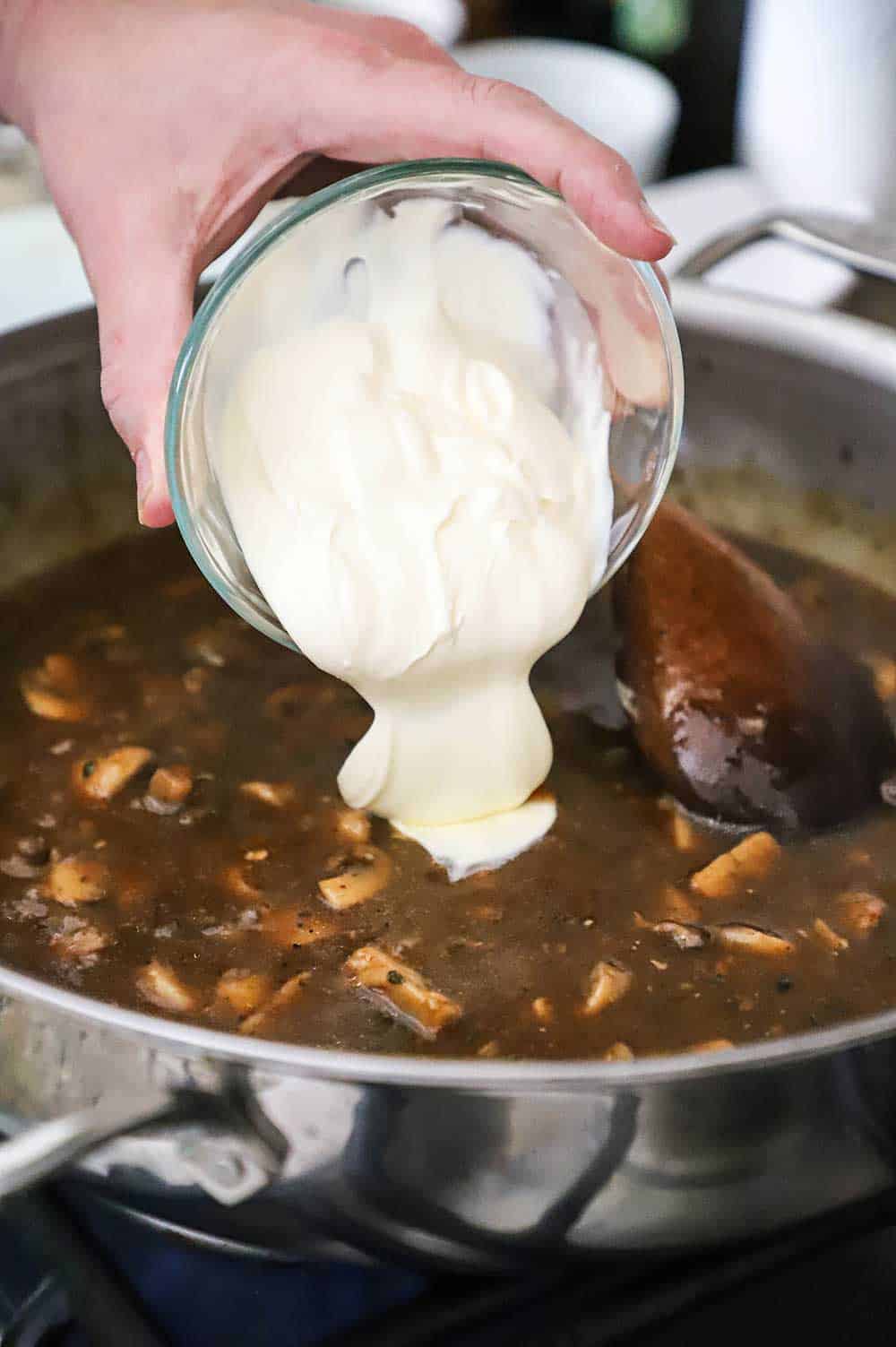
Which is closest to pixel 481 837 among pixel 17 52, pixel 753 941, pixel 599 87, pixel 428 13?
pixel 753 941

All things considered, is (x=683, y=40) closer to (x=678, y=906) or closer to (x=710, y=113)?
(x=710, y=113)

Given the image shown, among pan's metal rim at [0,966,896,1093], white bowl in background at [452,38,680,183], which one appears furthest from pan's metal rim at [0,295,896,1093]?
white bowl in background at [452,38,680,183]

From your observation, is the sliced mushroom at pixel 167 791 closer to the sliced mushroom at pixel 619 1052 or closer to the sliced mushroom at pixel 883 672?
the sliced mushroom at pixel 619 1052

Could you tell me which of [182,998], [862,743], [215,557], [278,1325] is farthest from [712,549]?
[278,1325]

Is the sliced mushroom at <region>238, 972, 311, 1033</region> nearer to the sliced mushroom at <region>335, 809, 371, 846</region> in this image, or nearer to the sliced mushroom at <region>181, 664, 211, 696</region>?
the sliced mushroom at <region>335, 809, 371, 846</region>

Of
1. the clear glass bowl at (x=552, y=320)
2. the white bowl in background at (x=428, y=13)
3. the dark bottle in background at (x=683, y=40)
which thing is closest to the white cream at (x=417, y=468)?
the clear glass bowl at (x=552, y=320)

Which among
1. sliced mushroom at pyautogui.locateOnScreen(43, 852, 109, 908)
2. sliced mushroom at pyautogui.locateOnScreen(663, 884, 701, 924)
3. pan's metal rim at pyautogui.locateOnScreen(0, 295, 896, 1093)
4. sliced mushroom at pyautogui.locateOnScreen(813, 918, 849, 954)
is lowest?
sliced mushroom at pyautogui.locateOnScreen(43, 852, 109, 908)
